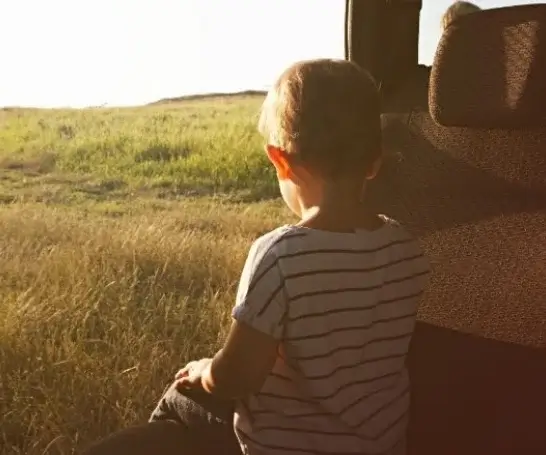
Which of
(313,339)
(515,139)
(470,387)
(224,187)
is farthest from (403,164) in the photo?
(224,187)

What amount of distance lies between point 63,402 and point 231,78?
1.08 m

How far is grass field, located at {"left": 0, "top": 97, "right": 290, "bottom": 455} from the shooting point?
7.12 feet

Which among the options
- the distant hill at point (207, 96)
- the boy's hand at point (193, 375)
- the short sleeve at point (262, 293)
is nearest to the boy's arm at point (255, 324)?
the short sleeve at point (262, 293)

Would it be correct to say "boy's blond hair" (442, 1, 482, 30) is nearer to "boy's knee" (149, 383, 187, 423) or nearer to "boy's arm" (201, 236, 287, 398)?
"boy's arm" (201, 236, 287, 398)

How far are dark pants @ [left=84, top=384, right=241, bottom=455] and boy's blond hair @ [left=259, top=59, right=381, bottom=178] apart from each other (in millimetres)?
398

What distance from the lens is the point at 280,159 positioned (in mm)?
1104

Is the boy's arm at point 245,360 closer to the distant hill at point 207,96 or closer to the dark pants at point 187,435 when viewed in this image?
the dark pants at point 187,435

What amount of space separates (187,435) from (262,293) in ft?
1.11

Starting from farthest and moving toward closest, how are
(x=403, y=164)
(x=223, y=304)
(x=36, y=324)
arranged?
(x=223, y=304) → (x=36, y=324) → (x=403, y=164)

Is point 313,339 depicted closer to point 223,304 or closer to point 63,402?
point 63,402

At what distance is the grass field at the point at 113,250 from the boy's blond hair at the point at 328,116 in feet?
3.88

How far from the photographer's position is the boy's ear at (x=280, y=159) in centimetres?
110

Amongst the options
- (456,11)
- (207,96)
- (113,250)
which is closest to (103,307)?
(113,250)

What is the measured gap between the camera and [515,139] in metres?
1.42
